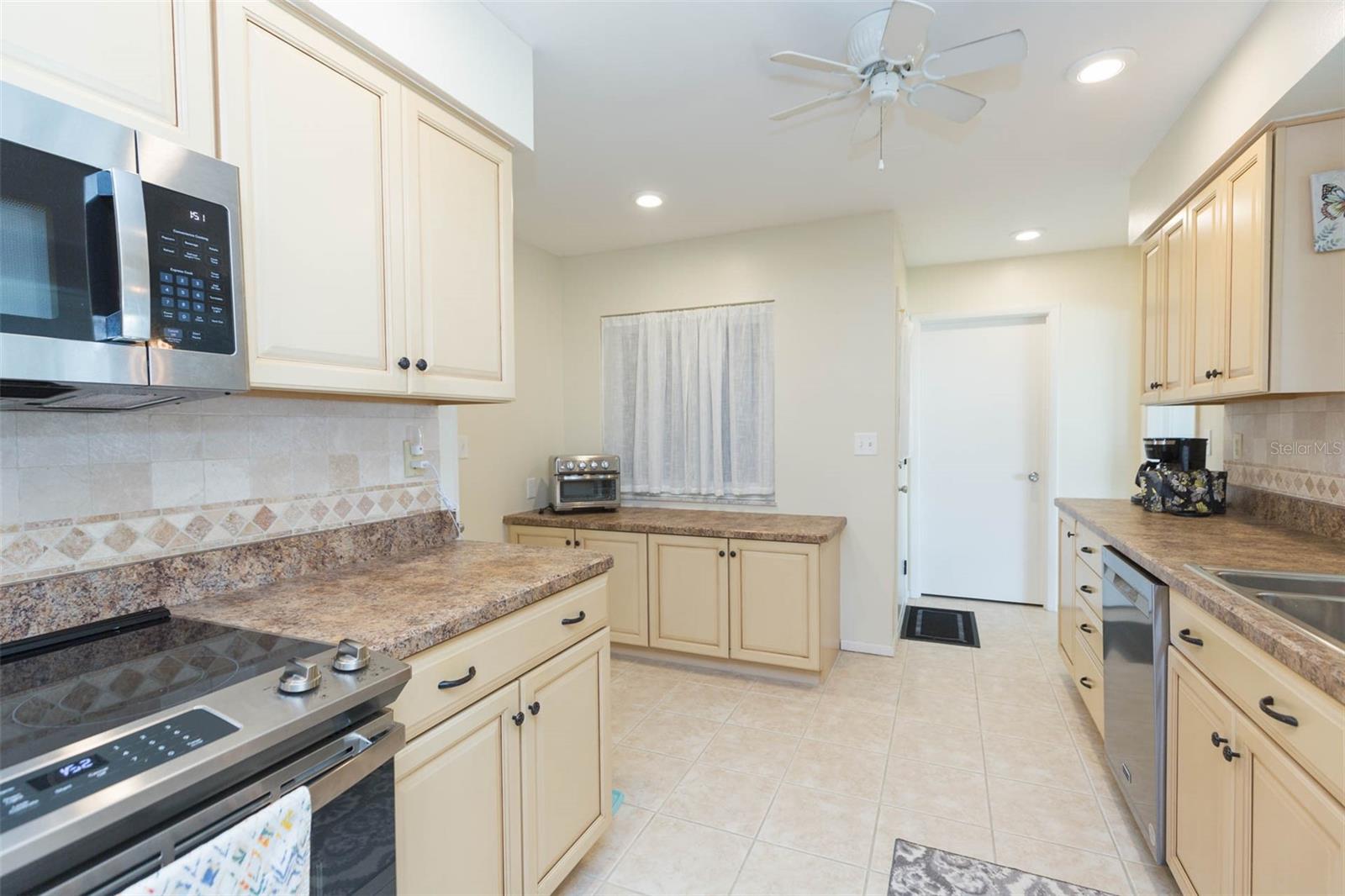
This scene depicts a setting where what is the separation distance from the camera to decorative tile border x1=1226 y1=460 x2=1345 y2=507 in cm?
190

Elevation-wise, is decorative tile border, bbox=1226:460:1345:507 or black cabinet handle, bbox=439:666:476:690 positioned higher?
decorative tile border, bbox=1226:460:1345:507

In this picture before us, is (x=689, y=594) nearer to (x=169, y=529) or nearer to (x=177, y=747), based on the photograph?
(x=169, y=529)

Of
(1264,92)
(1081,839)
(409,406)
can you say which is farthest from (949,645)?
(409,406)

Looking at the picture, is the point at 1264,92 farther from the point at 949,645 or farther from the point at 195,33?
the point at 949,645

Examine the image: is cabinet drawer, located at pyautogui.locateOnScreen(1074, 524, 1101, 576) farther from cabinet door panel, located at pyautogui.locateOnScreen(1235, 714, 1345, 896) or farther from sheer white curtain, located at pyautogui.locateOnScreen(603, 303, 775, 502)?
sheer white curtain, located at pyautogui.locateOnScreen(603, 303, 775, 502)

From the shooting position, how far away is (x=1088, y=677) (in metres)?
2.40

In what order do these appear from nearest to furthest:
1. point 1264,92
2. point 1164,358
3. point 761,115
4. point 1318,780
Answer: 1. point 1318,780
2. point 1264,92
3. point 761,115
4. point 1164,358

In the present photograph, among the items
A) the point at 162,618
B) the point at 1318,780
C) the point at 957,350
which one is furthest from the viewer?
the point at 957,350

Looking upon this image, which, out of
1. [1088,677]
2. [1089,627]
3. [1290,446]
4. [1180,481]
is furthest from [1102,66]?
[1088,677]

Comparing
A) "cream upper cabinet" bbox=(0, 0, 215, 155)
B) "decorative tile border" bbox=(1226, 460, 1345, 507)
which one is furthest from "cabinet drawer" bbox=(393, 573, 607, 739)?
"decorative tile border" bbox=(1226, 460, 1345, 507)

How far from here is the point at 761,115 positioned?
225cm

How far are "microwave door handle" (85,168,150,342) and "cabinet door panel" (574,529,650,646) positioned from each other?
2.50 meters

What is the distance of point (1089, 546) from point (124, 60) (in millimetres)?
3065

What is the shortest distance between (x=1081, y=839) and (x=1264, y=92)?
222 cm
